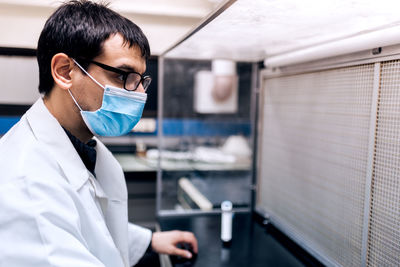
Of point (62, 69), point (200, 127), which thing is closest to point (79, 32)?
point (62, 69)

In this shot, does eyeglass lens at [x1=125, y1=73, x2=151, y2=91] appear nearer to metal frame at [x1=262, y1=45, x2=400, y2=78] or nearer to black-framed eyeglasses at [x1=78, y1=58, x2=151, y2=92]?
black-framed eyeglasses at [x1=78, y1=58, x2=151, y2=92]

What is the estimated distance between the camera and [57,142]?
85 centimetres

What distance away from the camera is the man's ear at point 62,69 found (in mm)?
865

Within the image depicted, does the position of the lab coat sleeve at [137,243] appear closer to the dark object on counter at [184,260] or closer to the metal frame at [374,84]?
the dark object on counter at [184,260]

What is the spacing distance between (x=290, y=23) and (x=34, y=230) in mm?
815

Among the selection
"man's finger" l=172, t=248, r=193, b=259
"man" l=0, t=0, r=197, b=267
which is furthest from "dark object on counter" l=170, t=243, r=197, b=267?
"man" l=0, t=0, r=197, b=267

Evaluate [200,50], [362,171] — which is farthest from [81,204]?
[200,50]

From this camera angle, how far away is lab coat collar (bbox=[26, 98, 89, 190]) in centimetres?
83

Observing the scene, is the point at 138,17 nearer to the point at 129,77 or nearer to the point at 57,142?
the point at 129,77

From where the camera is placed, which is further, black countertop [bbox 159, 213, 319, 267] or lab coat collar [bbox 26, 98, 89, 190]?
black countertop [bbox 159, 213, 319, 267]

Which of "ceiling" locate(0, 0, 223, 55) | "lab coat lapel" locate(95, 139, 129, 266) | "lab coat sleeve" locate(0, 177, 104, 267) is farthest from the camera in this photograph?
"ceiling" locate(0, 0, 223, 55)

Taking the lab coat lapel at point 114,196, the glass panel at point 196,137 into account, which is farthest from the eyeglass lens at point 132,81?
the glass panel at point 196,137

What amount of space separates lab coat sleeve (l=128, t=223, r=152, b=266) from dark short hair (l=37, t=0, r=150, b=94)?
0.65m

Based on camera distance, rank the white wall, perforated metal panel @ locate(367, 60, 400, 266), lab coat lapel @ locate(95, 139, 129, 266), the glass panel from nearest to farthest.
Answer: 1. perforated metal panel @ locate(367, 60, 400, 266)
2. lab coat lapel @ locate(95, 139, 129, 266)
3. the white wall
4. the glass panel
